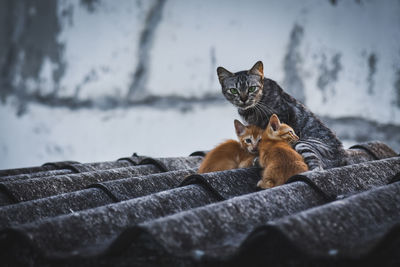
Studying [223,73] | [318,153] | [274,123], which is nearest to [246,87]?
[223,73]

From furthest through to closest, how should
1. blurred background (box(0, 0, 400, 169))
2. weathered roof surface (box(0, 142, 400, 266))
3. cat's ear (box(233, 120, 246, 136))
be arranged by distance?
blurred background (box(0, 0, 400, 169)) < cat's ear (box(233, 120, 246, 136)) < weathered roof surface (box(0, 142, 400, 266))

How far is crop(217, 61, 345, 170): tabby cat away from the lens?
349 centimetres

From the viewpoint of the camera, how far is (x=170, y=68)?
838 cm

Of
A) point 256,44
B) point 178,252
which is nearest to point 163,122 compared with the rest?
point 256,44

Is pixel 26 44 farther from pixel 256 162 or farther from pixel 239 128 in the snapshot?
pixel 256 162

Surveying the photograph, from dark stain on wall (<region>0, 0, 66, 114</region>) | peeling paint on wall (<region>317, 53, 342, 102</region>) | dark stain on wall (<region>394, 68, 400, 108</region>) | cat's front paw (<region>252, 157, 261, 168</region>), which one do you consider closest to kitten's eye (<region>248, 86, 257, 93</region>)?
cat's front paw (<region>252, 157, 261, 168</region>)

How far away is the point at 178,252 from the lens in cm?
153

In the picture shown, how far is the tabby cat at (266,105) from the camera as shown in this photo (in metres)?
3.49

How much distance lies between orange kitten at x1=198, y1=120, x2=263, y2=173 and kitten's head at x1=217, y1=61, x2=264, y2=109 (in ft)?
1.09

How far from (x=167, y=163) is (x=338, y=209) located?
204 cm

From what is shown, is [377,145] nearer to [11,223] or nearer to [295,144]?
[295,144]

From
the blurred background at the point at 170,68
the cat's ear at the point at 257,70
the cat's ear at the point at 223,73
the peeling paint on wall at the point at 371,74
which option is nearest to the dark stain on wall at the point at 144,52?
the blurred background at the point at 170,68

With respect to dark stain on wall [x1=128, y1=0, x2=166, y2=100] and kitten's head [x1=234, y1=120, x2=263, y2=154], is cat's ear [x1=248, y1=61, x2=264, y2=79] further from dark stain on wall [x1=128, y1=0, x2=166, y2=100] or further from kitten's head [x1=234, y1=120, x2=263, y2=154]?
dark stain on wall [x1=128, y1=0, x2=166, y2=100]

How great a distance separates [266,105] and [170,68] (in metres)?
4.84
